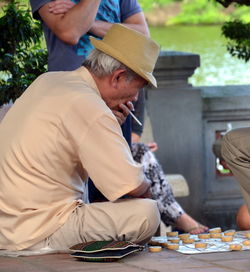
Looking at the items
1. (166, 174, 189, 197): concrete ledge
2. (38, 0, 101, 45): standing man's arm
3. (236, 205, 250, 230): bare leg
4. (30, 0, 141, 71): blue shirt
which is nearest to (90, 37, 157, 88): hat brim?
(38, 0, 101, 45): standing man's arm

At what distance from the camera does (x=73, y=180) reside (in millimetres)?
6207

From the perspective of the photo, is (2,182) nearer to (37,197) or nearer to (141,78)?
(37,197)

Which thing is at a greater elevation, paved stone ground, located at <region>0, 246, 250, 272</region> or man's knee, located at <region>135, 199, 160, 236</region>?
man's knee, located at <region>135, 199, 160, 236</region>

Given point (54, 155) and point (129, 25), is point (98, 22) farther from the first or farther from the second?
point (54, 155)

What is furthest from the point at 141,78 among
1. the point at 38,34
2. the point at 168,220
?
the point at 168,220

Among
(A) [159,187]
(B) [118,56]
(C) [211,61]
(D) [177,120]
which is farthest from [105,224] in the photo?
(C) [211,61]

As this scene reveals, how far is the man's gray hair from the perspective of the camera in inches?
241

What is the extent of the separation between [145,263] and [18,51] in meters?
2.41

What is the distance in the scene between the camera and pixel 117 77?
241 inches

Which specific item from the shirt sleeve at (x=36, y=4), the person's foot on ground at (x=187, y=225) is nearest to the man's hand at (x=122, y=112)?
the shirt sleeve at (x=36, y=4)

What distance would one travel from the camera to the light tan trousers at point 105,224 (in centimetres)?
611

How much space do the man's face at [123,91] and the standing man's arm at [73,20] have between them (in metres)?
0.82

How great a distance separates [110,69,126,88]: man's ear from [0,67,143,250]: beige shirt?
0.33 feet

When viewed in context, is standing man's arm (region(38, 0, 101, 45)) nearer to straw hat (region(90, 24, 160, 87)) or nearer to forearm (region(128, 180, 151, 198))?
straw hat (region(90, 24, 160, 87))
